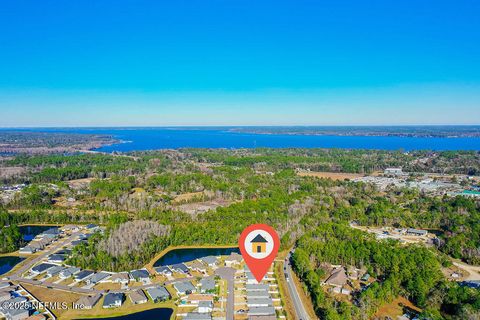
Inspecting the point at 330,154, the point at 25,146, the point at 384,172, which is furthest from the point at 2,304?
the point at 25,146

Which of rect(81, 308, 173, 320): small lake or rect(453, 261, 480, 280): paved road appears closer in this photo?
rect(81, 308, 173, 320): small lake

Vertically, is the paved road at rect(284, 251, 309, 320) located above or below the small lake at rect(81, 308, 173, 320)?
above

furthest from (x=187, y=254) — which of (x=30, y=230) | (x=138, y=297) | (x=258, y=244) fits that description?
(x=30, y=230)

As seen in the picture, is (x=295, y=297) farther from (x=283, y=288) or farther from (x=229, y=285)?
(x=229, y=285)

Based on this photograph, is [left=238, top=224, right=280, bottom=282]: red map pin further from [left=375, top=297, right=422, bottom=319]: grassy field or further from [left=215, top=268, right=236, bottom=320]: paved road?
[left=375, top=297, right=422, bottom=319]: grassy field

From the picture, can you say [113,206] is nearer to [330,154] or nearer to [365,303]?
[365,303]

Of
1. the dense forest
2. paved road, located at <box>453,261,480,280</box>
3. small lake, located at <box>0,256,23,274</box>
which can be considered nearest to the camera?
the dense forest

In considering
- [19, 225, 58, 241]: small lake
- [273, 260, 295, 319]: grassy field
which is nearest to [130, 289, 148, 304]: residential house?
[273, 260, 295, 319]: grassy field
